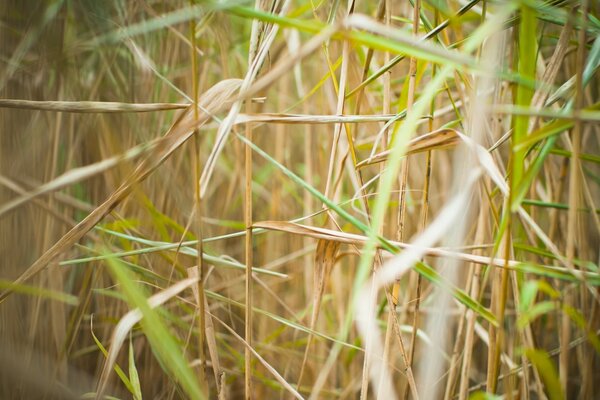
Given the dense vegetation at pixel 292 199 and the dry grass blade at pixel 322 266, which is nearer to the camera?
the dense vegetation at pixel 292 199

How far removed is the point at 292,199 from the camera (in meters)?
1.02

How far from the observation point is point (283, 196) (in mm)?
1006

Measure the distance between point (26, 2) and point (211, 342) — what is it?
52cm

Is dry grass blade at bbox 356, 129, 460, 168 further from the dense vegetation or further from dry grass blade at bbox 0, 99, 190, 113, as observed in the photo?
dry grass blade at bbox 0, 99, 190, 113

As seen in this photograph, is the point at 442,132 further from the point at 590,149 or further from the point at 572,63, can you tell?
the point at 590,149

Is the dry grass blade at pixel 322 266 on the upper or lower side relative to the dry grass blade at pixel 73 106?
lower

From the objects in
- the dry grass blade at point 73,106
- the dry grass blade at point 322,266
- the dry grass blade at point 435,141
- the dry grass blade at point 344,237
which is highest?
the dry grass blade at point 73,106

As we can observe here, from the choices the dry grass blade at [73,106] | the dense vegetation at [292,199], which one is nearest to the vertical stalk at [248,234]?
the dense vegetation at [292,199]

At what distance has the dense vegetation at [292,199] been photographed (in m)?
0.30

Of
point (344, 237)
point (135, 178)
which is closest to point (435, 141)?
point (344, 237)

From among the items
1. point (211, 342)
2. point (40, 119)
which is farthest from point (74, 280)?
point (211, 342)

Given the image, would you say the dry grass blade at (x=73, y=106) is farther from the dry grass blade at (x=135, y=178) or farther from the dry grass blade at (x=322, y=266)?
the dry grass blade at (x=322, y=266)

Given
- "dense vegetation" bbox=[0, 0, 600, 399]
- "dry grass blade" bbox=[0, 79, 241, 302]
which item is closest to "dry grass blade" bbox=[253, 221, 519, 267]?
"dense vegetation" bbox=[0, 0, 600, 399]

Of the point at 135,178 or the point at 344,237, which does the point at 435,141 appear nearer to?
the point at 344,237
